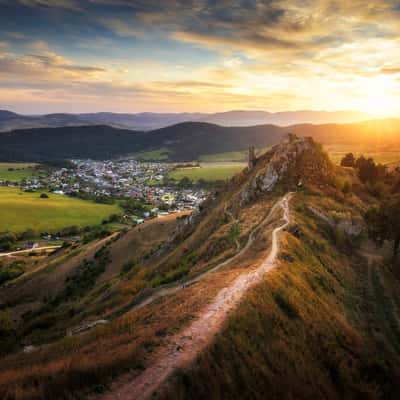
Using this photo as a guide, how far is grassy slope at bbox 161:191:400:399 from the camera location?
10.6m

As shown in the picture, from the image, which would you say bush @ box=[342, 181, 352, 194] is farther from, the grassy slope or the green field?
the green field

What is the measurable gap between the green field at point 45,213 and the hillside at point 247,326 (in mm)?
97660

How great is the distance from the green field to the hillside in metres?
97.7

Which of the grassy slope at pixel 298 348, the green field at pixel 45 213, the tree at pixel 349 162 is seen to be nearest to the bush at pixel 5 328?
the grassy slope at pixel 298 348

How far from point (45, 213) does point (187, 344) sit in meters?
157

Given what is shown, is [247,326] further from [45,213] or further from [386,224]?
[45,213]

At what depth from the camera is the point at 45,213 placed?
481 feet

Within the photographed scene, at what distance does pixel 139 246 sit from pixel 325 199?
39284 mm

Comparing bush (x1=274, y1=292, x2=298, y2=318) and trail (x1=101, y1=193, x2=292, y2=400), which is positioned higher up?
trail (x1=101, y1=193, x2=292, y2=400)

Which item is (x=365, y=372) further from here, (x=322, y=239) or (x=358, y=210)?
(x=358, y=210)

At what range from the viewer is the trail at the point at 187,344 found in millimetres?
9914

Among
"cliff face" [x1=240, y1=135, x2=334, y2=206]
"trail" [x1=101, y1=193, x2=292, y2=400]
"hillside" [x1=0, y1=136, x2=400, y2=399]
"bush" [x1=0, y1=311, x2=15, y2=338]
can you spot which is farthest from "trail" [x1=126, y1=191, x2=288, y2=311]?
"bush" [x1=0, y1=311, x2=15, y2=338]

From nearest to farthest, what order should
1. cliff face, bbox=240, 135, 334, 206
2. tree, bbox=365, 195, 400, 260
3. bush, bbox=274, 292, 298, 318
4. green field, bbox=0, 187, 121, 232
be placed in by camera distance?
1. bush, bbox=274, 292, 298, 318
2. tree, bbox=365, 195, 400, 260
3. cliff face, bbox=240, 135, 334, 206
4. green field, bbox=0, 187, 121, 232

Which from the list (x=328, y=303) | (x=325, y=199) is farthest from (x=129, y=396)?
(x=325, y=199)
